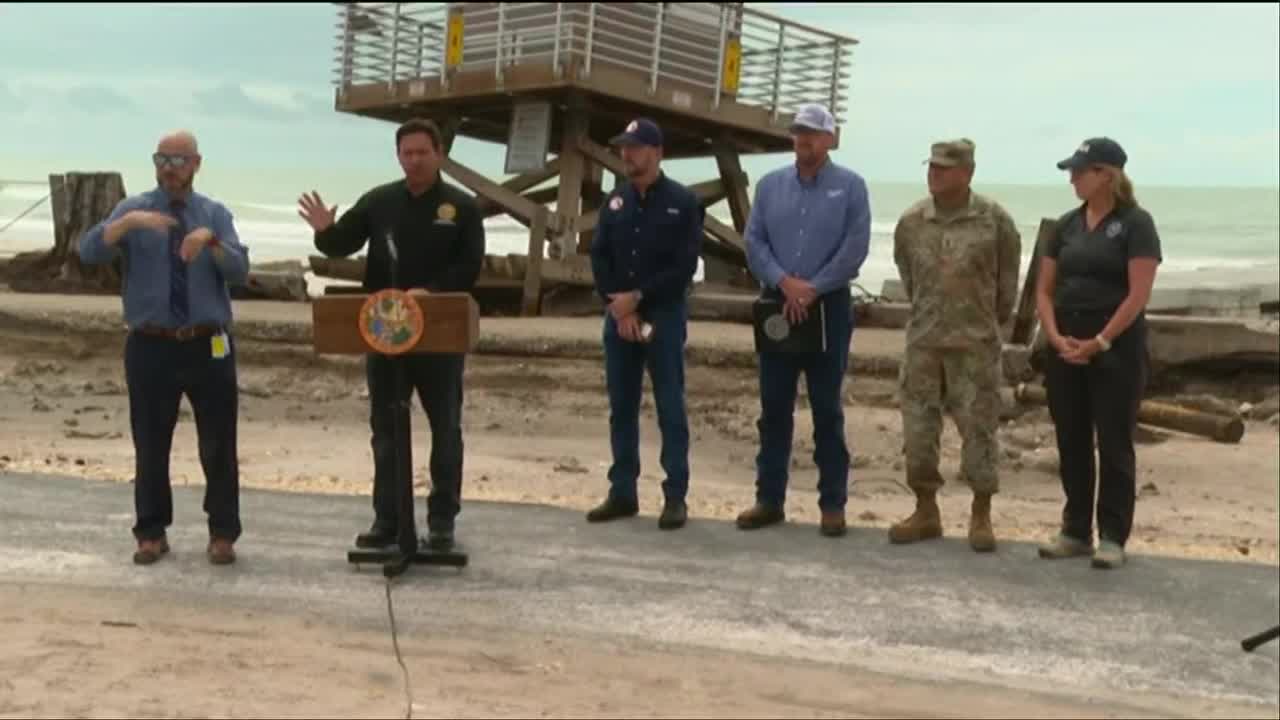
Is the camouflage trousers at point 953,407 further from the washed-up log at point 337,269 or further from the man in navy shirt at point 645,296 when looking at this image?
the washed-up log at point 337,269

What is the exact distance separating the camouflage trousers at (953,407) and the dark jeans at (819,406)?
0.97ft

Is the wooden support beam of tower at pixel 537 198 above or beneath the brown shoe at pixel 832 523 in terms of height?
above

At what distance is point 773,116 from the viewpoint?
20.0 m

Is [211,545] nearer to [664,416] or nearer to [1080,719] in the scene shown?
[664,416]

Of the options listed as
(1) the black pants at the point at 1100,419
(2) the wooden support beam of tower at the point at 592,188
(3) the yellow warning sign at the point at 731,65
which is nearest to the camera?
(1) the black pants at the point at 1100,419

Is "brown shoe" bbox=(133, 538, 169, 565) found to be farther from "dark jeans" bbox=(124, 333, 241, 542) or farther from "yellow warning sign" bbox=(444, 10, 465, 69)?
"yellow warning sign" bbox=(444, 10, 465, 69)

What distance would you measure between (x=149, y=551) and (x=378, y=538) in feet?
2.88

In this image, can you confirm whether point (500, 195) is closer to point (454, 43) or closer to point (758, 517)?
point (454, 43)

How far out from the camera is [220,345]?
18.9ft

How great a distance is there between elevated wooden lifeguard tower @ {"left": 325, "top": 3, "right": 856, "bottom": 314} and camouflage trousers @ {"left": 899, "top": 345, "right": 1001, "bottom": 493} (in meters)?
12.1

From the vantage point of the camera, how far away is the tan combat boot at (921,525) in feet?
21.3

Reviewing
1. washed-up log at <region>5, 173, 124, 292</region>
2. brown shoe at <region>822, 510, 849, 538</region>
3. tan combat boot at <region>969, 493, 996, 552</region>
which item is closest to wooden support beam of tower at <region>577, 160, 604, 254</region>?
washed-up log at <region>5, 173, 124, 292</region>

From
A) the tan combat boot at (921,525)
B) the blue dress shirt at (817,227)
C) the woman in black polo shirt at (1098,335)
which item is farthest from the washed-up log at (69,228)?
the woman in black polo shirt at (1098,335)

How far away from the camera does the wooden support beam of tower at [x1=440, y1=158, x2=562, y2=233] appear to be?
19330mm
